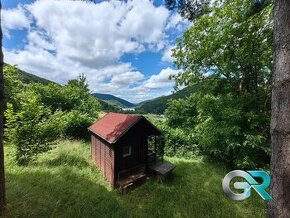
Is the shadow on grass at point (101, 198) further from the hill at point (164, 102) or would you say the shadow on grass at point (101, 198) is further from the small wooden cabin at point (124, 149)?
the hill at point (164, 102)

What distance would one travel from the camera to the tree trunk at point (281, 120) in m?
1.97

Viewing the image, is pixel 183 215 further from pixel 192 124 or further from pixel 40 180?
pixel 192 124

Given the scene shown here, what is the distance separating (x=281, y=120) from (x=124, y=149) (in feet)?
33.5

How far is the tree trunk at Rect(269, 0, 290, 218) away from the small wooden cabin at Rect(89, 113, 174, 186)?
8.61 metres

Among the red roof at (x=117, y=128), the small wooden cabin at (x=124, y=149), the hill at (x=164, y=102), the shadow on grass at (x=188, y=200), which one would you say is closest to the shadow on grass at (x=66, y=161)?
the small wooden cabin at (x=124, y=149)

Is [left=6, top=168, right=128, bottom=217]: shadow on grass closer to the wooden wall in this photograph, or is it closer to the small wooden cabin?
the wooden wall

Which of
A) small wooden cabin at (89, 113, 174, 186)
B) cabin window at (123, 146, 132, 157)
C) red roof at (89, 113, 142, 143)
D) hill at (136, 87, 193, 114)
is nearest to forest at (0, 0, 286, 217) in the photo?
hill at (136, 87, 193, 114)

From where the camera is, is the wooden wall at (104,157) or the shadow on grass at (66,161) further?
the shadow on grass at (66,161)

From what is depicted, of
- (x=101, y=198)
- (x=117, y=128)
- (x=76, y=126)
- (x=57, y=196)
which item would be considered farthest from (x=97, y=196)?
(x=76, y=126)

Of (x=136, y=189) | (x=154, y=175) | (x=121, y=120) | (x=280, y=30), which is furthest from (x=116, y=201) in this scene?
(x=280, y=30)

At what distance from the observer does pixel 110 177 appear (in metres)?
10.7

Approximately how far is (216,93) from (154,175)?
6.74 metres

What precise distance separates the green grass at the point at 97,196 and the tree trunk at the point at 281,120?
20.8 ft

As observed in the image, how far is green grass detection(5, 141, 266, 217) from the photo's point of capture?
6.64 meters
